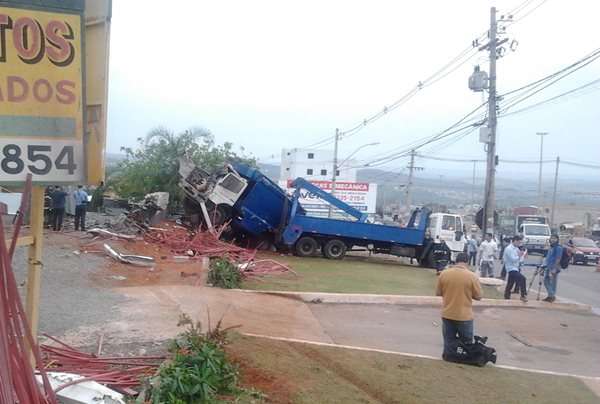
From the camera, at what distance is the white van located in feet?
89.3

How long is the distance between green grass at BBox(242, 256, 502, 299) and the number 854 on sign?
9.80 metres

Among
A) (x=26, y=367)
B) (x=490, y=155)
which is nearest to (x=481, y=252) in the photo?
(x=490, y=155)

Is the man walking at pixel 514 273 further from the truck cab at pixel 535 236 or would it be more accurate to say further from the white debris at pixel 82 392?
the truck cab at pixel 535 236

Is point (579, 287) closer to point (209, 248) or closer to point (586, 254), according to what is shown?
point (209, 248)

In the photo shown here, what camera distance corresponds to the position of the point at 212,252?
17.3m

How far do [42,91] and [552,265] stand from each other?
45.0 feet

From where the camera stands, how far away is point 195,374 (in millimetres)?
5375

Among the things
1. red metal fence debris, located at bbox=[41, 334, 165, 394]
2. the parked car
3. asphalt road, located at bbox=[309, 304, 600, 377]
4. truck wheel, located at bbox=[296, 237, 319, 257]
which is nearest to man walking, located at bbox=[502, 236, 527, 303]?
asphalt road, located at bbox=[309, 304, 600, 377]

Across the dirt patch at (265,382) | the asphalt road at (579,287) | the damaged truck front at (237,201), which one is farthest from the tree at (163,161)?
the dirt patch at (265,382)

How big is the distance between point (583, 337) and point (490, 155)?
1074 centimetres

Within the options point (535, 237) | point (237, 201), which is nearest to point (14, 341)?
point (237, 201)

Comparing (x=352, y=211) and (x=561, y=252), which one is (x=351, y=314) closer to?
(x=561, y=252)

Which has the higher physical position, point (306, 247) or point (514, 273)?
point (514, 273)

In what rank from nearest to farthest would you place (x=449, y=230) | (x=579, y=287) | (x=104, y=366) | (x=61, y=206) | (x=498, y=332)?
(x=104, y=366) → (x=498, y=332) → (x=61, y=206) → (x=579, y=287) → (x=449, y=230)
